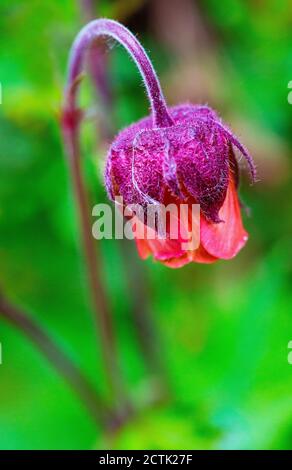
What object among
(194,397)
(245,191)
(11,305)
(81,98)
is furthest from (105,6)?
(194,397)

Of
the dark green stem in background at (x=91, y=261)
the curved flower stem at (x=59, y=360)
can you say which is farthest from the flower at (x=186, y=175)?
the curved flower stem at (x=59, y=360)

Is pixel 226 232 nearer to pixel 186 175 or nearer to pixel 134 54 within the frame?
pixel 186 175

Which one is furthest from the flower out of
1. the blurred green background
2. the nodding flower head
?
the blurred green background

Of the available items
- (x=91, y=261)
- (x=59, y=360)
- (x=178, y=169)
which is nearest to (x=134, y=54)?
(x=178, y=169)

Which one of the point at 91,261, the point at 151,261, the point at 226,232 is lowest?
the point at 226,232

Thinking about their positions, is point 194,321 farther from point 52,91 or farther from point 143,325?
point 52,91
